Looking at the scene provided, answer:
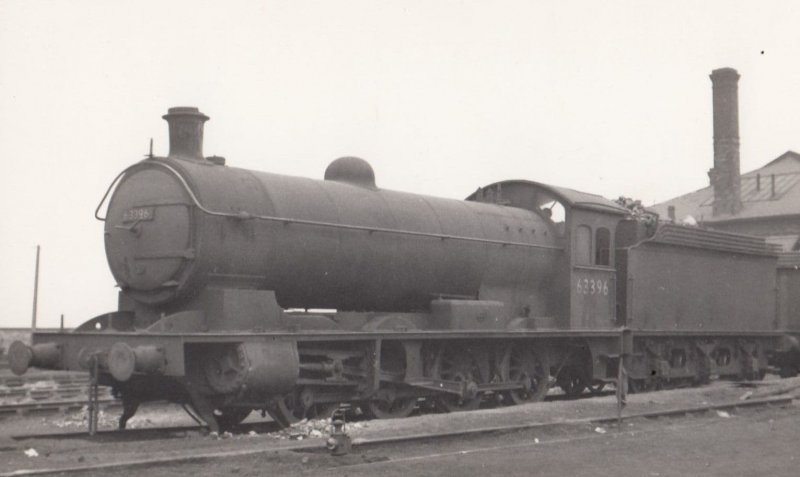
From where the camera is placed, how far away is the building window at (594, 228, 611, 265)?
51.1ft

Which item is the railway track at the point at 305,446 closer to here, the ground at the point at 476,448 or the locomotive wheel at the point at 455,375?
the ground at the point at 476,448

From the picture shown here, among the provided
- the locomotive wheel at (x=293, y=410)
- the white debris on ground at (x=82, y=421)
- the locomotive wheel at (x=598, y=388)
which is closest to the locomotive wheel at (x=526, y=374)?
the locomotive wheel at (x=598, y=388)

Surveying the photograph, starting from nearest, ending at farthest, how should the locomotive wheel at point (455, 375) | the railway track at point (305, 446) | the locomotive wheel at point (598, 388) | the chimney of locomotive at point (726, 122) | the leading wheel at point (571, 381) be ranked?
the railway track at point (305, 446) → the locomotive wheel at point (455, 375) → the locomotive wheel at point (598, 388) → the leading wheel at point (571, 381) → the chimney of locomotive at point (726, 122)

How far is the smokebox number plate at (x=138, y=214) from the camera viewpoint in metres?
10.4

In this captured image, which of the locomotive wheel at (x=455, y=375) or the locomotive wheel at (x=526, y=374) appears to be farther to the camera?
the locomotive wheel at (x=526, y=374)

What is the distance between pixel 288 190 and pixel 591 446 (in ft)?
15.0

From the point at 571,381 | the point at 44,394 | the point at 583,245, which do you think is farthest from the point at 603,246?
the point at 44,394

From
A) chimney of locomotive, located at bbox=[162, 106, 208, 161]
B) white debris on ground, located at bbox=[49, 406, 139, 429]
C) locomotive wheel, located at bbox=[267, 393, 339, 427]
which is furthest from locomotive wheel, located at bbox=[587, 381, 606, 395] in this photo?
chimney of locomotive, located at bbox=[162, 106, 208, 161]

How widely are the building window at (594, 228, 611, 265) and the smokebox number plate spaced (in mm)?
7913

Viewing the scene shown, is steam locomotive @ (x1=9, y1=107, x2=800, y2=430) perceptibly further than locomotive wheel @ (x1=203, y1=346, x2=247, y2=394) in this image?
Yes

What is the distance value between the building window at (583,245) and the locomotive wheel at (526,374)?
1.83 m

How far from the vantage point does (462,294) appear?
44.1 feet

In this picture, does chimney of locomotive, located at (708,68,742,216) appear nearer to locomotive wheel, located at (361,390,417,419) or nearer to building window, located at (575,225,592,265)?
building window, located at (575,225,592,265)

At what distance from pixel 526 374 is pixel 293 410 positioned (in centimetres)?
445
